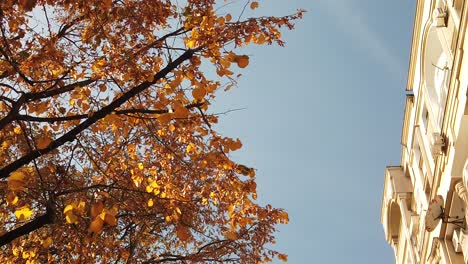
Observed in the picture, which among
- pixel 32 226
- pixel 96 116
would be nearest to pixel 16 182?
pixel 32 226

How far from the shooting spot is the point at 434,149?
16.6 meters

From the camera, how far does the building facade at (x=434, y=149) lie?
15242mm

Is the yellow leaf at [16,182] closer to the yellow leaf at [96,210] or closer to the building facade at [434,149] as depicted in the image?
the yellow leaf at [96,210]

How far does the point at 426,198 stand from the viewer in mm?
19672

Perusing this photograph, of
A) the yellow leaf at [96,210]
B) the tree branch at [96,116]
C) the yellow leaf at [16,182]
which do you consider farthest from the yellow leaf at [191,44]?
the yellow leaf at [16,182]

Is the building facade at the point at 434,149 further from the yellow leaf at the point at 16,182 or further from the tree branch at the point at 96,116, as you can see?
the yellow leaf at the point at 16,182

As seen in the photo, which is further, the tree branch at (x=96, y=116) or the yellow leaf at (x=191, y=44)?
the yellow leaf at (x=191, y=44)

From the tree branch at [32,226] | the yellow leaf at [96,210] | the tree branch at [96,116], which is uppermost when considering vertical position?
the tree branch at [96,116]

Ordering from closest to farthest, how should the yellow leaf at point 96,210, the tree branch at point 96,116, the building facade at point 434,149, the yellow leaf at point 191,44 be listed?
the yellow leaf at point 96,210
the tree branch at point 96,116
the yellow leaf at point 191,44
the building facade at point 434,149

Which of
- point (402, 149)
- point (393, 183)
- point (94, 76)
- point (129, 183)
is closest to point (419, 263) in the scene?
point (393, 183)

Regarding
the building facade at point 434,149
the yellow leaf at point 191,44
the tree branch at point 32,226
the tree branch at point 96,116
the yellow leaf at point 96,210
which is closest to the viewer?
the yellow leaf at point 96,210

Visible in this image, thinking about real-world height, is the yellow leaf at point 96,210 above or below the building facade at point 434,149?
below

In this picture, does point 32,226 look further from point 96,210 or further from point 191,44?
point 191,44

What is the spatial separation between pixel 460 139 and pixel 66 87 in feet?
43.0
